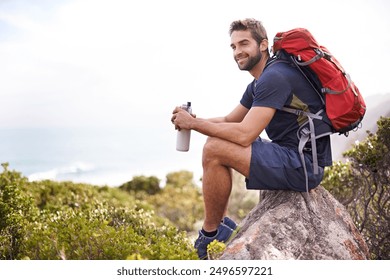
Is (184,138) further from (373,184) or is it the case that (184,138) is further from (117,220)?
(373,184)

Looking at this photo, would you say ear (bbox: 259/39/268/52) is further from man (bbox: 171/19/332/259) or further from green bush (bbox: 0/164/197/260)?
green bush (bbox: 0/164/197/260)

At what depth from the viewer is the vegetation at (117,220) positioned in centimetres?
441

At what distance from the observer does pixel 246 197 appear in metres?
15.9

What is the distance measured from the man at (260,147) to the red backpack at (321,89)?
0.24ft

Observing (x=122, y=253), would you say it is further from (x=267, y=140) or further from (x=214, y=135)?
(x=267, y=140)

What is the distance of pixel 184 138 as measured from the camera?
492 centimetres

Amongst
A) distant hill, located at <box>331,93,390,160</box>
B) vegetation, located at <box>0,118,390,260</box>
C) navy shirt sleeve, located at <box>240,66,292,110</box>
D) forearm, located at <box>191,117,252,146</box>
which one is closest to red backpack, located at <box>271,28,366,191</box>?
navy shirt sleeve, located at <box>240,66,292,110</box>

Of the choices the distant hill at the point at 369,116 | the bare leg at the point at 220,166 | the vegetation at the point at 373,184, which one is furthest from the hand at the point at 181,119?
the distant hill at the point at 369,116

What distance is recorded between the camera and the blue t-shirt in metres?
4.66

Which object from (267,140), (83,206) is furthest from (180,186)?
(267,140)

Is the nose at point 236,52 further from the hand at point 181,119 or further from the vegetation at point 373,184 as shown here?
the vegetation at point 373,184

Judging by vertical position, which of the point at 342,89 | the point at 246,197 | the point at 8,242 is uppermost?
the point at 342,89

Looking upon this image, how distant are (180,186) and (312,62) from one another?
14.9 metres

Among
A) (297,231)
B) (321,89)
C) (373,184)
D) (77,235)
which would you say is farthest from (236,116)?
(373,184)
